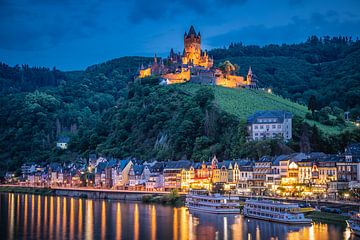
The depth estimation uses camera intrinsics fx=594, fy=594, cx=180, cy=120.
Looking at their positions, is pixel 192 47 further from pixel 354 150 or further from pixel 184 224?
pixel 184 224

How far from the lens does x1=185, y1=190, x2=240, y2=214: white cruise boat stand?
64512 mm

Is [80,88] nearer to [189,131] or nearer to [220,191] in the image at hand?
[189,131]

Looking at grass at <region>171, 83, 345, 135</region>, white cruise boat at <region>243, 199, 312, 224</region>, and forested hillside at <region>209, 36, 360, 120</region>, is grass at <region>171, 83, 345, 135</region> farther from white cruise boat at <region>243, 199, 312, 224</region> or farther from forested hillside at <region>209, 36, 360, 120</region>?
white cruise boat at <region>243, 199, 312, 224</region>

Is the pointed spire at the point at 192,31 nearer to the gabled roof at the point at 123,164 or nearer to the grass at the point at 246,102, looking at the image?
the grass at the point at 246,102

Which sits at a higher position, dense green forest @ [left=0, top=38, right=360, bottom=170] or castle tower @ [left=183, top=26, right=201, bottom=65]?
castle tower @ [left=183, top=26, right=201, bottom=65]

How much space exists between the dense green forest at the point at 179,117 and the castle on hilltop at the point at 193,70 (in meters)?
4.74

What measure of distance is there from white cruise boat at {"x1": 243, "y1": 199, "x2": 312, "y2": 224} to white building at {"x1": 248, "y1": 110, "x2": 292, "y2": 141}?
3080 cm

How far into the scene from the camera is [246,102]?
117312mm

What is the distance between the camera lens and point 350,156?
67125 mm

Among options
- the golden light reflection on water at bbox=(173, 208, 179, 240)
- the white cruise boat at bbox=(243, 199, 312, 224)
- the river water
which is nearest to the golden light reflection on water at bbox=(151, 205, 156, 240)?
the river water

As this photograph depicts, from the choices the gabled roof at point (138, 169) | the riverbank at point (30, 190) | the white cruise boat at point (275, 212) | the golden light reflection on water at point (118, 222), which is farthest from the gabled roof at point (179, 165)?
the white cruise boat at point (275, 212)

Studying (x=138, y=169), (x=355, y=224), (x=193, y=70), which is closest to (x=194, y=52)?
(x=193, y=70)

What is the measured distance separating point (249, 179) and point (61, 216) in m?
26.3

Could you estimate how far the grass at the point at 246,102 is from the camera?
108 m
